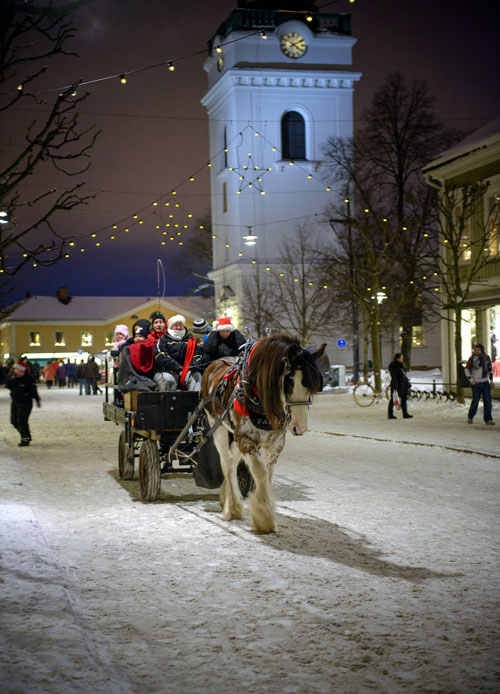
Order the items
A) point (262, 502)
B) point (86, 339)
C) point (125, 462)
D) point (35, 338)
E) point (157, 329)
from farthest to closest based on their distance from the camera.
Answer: point (86, 339), point (35, 338), point (157, 329), point (125, 462), point (262, 502)

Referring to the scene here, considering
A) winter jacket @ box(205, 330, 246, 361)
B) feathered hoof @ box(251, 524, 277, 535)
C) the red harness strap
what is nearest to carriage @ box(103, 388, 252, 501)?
winter jacket @ box(205, 330, 246, 361)

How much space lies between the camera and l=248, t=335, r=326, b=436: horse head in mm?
7789

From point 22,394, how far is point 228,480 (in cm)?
979

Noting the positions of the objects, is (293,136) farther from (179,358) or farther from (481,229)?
(179,358)

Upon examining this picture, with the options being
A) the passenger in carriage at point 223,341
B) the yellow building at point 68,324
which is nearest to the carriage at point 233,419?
the passenger in carriage at point 223,341

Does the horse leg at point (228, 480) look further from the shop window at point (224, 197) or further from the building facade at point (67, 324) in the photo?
the building facade at point (67, 324)

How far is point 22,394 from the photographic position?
1777cm

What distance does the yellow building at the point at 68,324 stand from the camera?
280 feet

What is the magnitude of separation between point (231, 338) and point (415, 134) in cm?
3758

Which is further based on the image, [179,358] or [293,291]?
[293,291]

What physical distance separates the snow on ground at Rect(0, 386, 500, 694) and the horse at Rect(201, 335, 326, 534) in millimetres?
338

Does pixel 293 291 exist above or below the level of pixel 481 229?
below

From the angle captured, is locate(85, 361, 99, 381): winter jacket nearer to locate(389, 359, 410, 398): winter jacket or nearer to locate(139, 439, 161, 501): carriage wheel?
locate(389, 359, 410, 398): winter jacket

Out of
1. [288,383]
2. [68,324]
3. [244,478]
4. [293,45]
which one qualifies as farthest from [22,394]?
[68,324]
